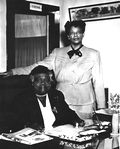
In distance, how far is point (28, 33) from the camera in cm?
484

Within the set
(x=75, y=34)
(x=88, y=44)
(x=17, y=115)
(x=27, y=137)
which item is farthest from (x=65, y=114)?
(x=88, y=44)

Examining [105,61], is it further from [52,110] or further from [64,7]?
[52,110]

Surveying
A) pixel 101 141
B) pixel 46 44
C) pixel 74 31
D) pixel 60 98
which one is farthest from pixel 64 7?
pixel 101 141

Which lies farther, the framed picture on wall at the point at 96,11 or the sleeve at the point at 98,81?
the framed picture on wall at the point at 96,11

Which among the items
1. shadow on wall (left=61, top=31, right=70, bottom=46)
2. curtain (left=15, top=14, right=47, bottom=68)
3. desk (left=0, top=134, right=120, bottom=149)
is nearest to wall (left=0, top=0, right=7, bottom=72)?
curtain (left=15, top=14, right=47, bottom=68)

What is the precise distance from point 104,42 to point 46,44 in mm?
992

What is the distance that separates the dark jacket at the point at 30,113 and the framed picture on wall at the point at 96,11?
6.79 feet

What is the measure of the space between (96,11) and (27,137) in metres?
2.96

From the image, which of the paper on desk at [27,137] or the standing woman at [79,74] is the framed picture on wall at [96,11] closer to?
the standing woman at [79,74]

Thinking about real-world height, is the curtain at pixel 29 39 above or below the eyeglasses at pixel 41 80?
above

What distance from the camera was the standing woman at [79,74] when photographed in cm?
362

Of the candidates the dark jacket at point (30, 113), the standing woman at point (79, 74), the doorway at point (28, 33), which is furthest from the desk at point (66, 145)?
the doorway at point (28, 33)

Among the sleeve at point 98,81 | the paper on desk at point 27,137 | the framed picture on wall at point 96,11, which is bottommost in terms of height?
the paper on desk at point 27,137

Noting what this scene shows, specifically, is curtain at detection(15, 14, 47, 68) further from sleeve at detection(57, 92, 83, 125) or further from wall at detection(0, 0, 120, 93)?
sleeve at detection(57, 92, 83, 125)
